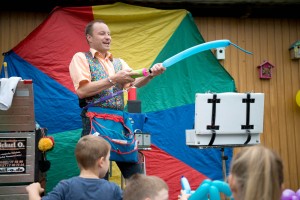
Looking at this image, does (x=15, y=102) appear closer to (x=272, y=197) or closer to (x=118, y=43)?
(x=118, y=43)

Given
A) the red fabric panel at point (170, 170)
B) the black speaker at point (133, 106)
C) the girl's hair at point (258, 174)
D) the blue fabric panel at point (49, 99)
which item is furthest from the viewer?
the red fabric panel at point (170, 170)

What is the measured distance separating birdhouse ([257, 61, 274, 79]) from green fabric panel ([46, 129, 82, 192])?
215 centimetres

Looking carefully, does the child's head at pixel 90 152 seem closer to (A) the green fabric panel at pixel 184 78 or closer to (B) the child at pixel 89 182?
(B) the child at pixel 89 182

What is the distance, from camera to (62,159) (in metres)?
3.87

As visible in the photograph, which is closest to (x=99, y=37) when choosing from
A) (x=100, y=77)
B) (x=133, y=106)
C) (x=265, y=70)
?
(x=100, y=77)

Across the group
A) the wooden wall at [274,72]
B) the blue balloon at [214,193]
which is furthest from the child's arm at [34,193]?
the wooden wall at [274,72]

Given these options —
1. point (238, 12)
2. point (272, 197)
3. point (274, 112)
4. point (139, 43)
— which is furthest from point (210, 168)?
point (272, 197)

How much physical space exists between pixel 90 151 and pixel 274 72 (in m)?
3.25

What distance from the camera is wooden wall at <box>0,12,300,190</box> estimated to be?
14.9 ft

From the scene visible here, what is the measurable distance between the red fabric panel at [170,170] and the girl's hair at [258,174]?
9.27 feet

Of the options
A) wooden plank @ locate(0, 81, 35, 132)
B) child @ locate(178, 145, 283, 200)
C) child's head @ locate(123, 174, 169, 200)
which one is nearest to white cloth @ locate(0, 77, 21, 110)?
wooden plank @ locate(0, 81, 35, 132)

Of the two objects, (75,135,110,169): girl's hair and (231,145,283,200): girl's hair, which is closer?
(231,145,283,200): girl's hair

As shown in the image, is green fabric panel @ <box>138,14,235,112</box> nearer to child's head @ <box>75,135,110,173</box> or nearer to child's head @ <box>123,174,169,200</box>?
child's head @ <box>75,135,110,173</box>

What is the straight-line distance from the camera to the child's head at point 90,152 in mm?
1900
